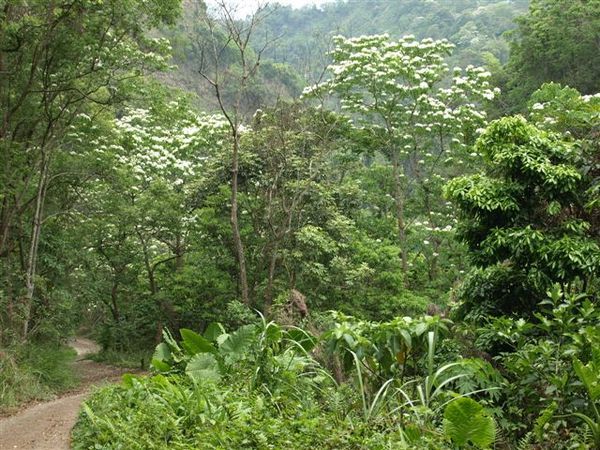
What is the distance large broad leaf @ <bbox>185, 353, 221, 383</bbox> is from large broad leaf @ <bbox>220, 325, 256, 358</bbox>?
162 mm

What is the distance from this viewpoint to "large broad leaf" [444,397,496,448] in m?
3.72

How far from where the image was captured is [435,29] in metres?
50.9

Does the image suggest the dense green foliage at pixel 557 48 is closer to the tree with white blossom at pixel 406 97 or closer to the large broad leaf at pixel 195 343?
the tree with white blossom at pixel 406 97

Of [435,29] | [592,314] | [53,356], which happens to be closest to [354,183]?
[53,356]

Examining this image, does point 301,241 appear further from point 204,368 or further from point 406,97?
point 204,368

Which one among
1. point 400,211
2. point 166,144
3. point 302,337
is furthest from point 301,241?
point 302,337

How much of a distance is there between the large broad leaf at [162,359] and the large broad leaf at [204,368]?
3.25 feet

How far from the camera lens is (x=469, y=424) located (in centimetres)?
375

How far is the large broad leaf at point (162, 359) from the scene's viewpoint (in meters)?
6.92

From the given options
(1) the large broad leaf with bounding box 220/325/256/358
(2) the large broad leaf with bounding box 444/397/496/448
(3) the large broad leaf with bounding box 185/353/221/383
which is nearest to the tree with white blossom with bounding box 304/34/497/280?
(1) the large broad leaf with bounding box 220/325/256/358

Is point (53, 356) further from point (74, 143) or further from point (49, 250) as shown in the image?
point (74, 143)

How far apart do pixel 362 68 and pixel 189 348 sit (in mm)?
11428

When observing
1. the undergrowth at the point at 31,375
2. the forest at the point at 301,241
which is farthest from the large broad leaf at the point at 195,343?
the undergrowth at the point at 31,375

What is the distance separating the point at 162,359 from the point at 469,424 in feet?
14.6
